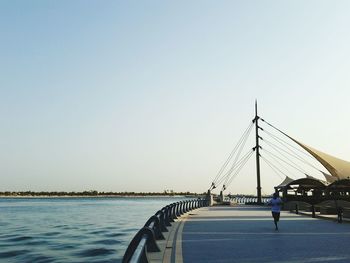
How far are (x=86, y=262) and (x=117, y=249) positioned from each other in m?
3.49

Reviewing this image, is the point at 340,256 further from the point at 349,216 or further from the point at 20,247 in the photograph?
the point at 20,247

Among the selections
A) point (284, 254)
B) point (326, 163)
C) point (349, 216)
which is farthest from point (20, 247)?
point (326, 163)

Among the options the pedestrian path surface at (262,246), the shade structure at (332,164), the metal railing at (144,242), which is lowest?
the pedestrian path surface at (262,246)

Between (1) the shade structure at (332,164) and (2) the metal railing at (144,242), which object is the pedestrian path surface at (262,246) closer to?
(2) the metal railing at (144,242)

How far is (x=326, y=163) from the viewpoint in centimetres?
4988

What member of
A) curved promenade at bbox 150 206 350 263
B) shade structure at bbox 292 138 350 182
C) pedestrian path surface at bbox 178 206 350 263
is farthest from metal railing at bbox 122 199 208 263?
shade structure at bbox 292 138 350 182

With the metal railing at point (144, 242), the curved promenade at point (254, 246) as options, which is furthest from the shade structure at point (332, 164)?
the metal railing at point (144, 242)

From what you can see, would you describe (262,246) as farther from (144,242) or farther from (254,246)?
(144,242)

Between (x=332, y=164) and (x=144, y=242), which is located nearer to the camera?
(x=144, y=242)

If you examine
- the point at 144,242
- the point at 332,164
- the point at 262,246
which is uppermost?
the point at 332,164

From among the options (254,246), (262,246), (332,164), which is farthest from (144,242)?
(332,164)

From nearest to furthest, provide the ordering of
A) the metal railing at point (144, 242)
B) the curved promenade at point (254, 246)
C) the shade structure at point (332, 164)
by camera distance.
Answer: the metal railing at point (144, 242)
the curved promenade at point (254, 246)
the shade structure at point (332, 164)

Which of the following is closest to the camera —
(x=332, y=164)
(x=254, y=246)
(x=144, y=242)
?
(x=144, y=242)

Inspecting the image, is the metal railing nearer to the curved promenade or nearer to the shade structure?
the curved promenade
